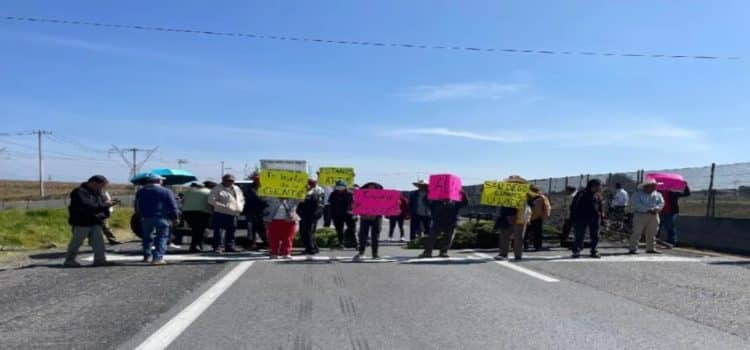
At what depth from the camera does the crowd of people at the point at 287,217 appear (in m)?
13.4

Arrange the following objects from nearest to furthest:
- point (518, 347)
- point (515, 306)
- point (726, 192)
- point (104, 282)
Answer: point (518, 347) → point (515, 306) → point (104, 282) → point (726, 192)

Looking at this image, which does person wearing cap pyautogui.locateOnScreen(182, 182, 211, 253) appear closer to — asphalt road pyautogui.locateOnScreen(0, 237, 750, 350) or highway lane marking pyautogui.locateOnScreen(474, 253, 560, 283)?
asphalt road pyautogui.locateOnScreen(0, 237, 750, 350)

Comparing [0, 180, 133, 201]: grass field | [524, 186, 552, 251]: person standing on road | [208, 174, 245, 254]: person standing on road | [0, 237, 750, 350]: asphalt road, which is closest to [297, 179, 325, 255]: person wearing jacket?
[208, 174, 245, 254]: person standing on road

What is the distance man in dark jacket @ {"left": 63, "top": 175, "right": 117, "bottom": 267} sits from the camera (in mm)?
13086

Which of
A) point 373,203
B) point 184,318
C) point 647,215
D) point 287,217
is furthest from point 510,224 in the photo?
point 184,318

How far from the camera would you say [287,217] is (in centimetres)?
1474

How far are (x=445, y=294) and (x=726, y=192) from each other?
13.0 metres

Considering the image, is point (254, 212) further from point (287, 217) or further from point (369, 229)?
point (369, 229)

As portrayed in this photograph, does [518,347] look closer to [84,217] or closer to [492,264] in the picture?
[492,264]

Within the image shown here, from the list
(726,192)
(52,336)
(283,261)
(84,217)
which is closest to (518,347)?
(52,336)

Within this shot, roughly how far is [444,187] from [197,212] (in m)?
5.20

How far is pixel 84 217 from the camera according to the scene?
43.2 ft

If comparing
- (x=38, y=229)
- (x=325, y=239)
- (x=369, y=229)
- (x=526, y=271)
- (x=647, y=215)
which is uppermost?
(x=647, y=215)

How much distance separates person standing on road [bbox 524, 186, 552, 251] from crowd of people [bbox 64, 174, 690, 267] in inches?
0.9
